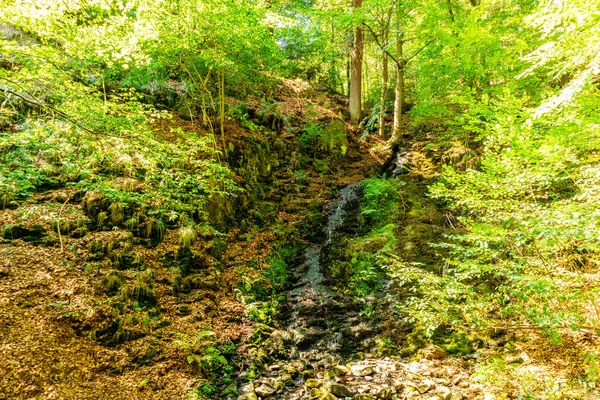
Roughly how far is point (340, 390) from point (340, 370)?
1.82 ft

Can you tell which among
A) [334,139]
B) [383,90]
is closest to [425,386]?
[334,139]

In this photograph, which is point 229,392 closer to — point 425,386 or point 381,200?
point 425,386

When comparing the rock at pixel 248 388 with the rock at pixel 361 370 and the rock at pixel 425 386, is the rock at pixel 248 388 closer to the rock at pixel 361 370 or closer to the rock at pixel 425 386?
the rock at pixel 361 370

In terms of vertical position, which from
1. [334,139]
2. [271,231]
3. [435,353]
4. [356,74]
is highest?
[356,74]

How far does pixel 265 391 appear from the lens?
5.24 metres

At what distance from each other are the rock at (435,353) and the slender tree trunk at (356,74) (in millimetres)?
13763

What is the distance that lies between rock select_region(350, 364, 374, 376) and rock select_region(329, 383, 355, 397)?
473 millimetres

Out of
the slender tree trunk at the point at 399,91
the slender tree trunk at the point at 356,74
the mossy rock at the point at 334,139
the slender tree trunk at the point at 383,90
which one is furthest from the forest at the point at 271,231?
the slender tree trunk at the point at 356,74

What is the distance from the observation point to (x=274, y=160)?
42.2ft

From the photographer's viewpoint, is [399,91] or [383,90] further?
[383,90]

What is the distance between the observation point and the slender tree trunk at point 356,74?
15.8m

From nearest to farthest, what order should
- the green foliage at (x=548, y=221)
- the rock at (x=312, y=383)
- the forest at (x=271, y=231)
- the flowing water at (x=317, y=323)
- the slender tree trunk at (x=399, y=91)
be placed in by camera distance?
the green foliage at (x=548, y=221), the forest at (x=271, y=231), the rock at (x=312, y=383), the flowing water at (x=317, y=323), the slender tree trunk at (x=399, y=91)

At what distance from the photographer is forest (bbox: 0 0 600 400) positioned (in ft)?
14.6

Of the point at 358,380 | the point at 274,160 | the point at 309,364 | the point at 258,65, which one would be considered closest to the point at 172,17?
the point at 258,65
